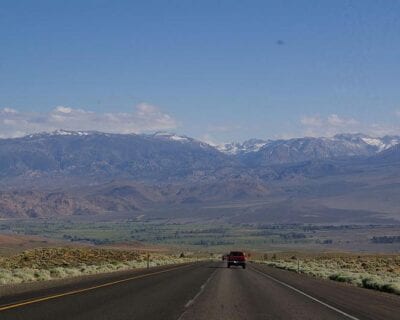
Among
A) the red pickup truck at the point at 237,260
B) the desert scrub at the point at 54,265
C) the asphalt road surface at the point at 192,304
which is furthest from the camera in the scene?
the red pickup truck at the point at 237,260

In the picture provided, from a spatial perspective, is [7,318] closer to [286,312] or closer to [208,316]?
[208,316]

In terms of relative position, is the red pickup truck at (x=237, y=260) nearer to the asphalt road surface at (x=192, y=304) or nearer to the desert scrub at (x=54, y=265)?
the desert scrub at (x=54, y=265)

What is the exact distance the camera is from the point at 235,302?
2364 centimetres

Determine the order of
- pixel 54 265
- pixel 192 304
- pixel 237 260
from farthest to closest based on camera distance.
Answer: pixel 237 260 < pixel 54 265 < pixel 192 304

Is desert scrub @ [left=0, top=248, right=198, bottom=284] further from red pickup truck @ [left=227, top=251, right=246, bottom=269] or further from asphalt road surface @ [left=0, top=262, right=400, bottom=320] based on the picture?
red pickup truck @ [left=227, top=251, right=246, bottom=269]

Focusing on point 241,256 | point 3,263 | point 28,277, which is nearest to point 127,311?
point 28,277

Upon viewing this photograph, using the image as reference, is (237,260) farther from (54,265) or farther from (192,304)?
(192,304)

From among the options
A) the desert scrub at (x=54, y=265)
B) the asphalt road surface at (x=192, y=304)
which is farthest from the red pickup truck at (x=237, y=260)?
the asphalt road surface at (x=192, y=304)

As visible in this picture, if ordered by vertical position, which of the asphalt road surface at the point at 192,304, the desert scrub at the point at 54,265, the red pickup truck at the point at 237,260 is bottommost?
the asphalt road surface at the point at 192,304

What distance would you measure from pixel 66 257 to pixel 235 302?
45.8 metres

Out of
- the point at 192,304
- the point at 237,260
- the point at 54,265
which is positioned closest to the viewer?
the point at 192,304

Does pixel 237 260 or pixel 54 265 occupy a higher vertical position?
pixel 237 260

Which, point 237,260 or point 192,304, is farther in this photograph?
point 237,260

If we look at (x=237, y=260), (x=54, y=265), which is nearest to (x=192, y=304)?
(x=54, y=265)
